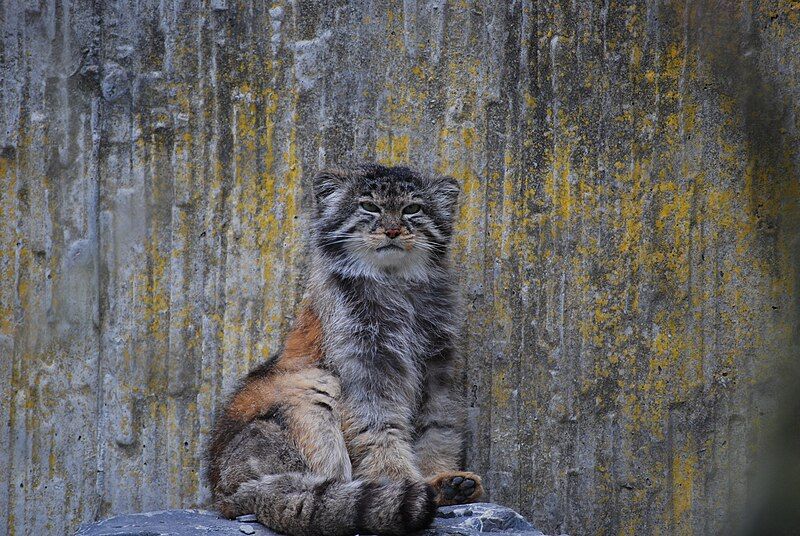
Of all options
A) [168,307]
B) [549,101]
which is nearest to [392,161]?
[549,101]

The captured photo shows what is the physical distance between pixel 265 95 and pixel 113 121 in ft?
2.84

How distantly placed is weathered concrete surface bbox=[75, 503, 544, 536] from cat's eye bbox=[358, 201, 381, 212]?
5.11 feet

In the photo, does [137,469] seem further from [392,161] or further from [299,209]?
[392,161]

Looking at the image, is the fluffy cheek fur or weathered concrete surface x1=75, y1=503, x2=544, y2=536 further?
the fluffy cheek fur

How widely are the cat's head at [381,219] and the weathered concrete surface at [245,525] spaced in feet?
4.25

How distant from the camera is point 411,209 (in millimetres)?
5250

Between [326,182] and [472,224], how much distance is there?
36.2 inches

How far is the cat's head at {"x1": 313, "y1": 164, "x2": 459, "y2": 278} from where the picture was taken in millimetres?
5184

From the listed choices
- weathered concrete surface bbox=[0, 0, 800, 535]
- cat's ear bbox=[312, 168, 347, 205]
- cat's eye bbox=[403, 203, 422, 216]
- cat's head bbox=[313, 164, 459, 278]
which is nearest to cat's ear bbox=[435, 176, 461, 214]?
cat's head bbox=[313, 164, 459, 278]

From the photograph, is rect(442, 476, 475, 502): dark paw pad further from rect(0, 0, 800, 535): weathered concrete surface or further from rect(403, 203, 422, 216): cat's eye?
rect(403, 203, 422, 216): cat's eye

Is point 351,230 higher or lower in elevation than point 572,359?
higher

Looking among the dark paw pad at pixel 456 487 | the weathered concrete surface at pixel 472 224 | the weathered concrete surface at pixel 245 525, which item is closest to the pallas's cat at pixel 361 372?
the dark paw pad at pixel 456 487

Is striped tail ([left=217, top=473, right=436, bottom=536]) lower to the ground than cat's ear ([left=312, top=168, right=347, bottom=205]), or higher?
lower

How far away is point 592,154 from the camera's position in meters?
5.71
